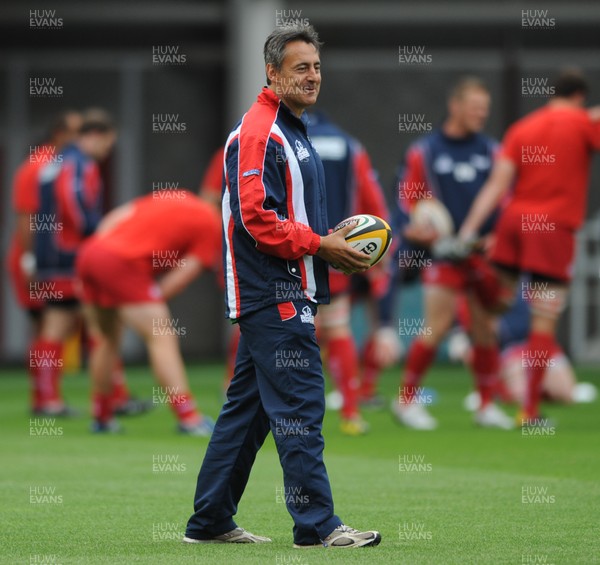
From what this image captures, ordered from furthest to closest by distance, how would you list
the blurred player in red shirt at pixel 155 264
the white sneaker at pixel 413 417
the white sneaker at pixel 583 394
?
the white sneaker at pixel 583 394, the white sneaker at pixel 413 417, the blurred player in red shirt at pixel 155 264

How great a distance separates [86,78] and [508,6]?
5.85m

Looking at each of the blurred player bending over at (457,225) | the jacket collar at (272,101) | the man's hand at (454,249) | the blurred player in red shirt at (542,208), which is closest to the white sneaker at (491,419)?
the blurred player bending over at (457,225)

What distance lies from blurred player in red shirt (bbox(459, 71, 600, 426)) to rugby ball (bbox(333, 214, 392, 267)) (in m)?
4.14

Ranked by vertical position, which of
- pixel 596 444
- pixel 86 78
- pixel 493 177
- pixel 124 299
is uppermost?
pixel 86 78

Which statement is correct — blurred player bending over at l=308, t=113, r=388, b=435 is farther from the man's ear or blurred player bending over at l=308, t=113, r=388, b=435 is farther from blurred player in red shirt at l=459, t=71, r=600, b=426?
the man's ear

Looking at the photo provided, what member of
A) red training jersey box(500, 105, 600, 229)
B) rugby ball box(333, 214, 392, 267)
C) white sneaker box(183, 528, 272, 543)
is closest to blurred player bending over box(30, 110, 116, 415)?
red training jersey box(500, 105, 600, 229)

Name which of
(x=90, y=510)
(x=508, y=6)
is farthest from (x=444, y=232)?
(x=508, y=6)

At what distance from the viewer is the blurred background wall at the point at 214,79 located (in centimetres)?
1914

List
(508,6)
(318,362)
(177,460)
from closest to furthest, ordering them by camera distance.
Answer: (318,362)
(177,460)
(508,6)

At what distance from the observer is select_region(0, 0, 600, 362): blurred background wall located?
1914cm

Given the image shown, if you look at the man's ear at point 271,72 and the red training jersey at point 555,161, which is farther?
the red training jersey at point 555,161

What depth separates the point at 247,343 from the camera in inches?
208

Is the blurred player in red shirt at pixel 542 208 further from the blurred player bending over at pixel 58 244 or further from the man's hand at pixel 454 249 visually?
the blurred player bending over at pixel 58 244

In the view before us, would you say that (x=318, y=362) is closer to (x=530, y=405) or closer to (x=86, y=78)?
(x=530, y=405)
